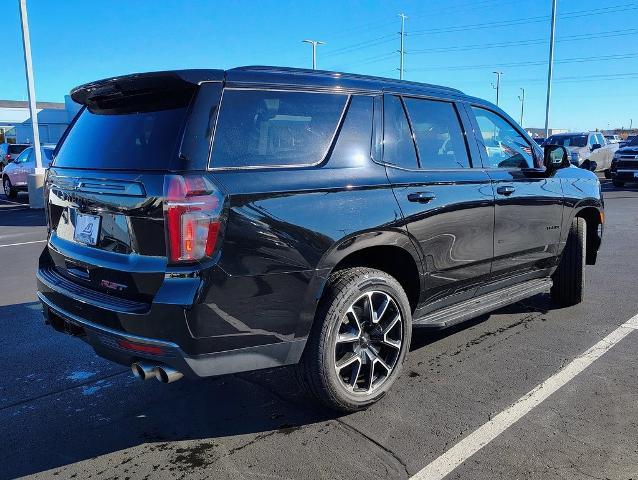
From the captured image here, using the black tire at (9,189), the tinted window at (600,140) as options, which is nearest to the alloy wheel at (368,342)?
the black tire at (9,189)

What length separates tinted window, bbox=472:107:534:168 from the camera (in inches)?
174

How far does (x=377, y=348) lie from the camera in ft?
11.3

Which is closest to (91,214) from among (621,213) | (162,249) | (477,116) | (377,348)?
(162,249)

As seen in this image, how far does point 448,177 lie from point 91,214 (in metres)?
2.32

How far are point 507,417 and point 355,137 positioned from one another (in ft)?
6.24

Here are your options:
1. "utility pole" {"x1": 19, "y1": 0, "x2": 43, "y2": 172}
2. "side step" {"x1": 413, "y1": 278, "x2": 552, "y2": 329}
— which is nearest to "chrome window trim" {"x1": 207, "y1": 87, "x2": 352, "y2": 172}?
"side step" {"x1": 413, "y1": 278, "x2": 552, "y2": 329}

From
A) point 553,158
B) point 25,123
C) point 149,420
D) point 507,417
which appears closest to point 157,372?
point 149,420

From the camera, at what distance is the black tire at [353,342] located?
3.09m

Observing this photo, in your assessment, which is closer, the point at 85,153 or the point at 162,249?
the point at 162,249

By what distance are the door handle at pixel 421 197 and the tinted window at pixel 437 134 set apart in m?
0.22

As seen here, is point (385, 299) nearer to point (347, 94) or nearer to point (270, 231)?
point (270, 231)

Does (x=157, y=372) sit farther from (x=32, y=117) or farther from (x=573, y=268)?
(x=32, y=117)

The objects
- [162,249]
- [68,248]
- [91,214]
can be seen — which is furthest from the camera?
[68,248]

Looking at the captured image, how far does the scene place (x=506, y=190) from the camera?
428 centimetres
